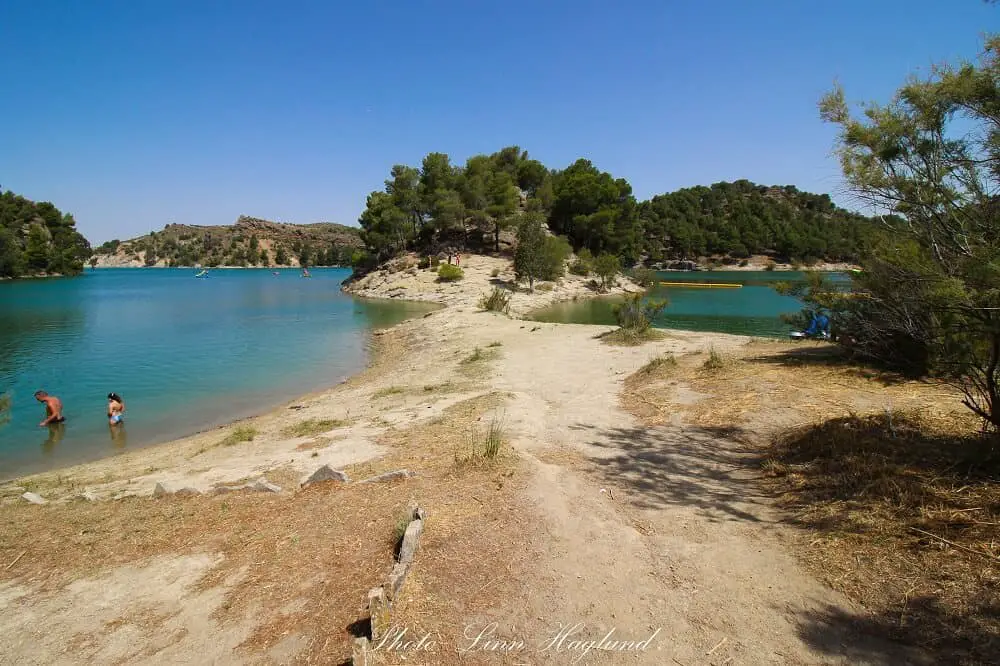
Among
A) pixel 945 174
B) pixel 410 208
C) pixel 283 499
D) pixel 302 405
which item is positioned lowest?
pixel 302 405

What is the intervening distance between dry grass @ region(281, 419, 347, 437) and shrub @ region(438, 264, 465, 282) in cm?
4097

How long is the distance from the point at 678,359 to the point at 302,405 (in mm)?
10645

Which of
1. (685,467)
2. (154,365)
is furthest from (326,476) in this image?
(154,365)

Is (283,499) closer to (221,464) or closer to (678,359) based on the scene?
(221,464)

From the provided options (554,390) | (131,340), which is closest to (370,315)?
(131,340)

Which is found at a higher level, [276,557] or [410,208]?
[410,208]

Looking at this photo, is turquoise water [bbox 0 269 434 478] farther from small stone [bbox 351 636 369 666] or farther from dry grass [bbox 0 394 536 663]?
small stone [bbox 351 636 369 666]

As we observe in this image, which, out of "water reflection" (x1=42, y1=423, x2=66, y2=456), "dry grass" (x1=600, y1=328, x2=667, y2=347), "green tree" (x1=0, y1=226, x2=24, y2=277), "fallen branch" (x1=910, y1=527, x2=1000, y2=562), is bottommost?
"water reflection" (x1=42, y1=423, x2=66, y2=456)

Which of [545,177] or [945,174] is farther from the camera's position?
[545,177]

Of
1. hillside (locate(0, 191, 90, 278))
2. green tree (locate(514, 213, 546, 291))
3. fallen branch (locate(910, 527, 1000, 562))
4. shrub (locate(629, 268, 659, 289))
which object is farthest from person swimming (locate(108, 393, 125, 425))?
hillside (locate(0, 191, 90, 278))

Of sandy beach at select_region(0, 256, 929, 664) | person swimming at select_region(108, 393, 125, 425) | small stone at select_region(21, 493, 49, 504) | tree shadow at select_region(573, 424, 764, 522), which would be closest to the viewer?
sandy beach at select_region(0, 256, 929, 664)

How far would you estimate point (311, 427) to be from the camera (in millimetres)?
10602

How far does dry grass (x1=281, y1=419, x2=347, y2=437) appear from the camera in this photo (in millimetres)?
10188

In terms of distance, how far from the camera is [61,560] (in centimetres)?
512
